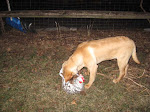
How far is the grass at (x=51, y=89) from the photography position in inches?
103

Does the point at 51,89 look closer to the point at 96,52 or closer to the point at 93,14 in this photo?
the point at 96,52

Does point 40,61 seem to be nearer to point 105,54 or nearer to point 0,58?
point 0,58

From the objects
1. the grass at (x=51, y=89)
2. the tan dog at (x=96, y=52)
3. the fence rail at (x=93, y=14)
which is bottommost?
the grass at (x=51, y=89)

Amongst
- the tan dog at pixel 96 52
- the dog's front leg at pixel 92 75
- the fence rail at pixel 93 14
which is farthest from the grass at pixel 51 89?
the fence rail at pixel 93 14

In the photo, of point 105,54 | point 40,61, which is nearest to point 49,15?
point 40,61

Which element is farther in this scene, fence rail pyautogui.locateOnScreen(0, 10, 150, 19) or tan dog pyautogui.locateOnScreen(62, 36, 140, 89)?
fence rail pyautogui.locateOnScreen(0, 10, 150, 19)

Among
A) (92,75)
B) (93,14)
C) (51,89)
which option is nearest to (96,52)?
(92,75)

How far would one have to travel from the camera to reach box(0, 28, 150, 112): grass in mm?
2619

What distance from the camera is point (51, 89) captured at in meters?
2.99

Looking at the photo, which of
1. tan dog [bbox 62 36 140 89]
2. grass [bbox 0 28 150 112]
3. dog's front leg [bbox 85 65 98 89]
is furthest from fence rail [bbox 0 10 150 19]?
dog's front leg [bbox 85 65 98 89]

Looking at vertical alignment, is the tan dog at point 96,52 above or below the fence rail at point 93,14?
below

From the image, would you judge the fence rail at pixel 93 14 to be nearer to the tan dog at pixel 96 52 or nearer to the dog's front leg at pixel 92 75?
the tan dog at pixel 96 52

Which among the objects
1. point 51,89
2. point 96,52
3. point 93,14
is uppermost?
point 93,14

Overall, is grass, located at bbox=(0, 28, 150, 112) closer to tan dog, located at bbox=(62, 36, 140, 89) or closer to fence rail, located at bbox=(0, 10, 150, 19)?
tan dog, located at bbox=(62, 36, 140, 89)
